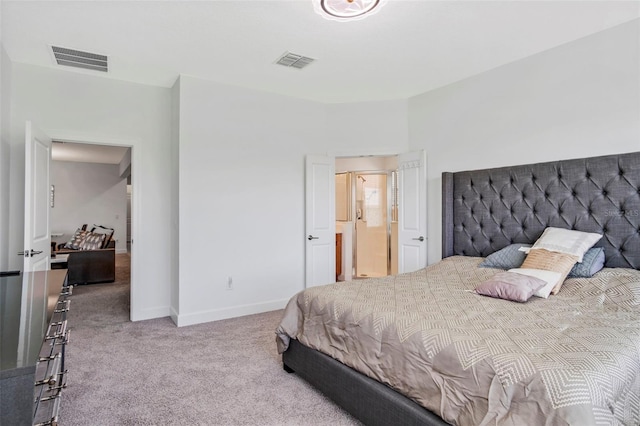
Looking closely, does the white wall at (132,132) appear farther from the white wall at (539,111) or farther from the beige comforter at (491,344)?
the white wall at (539,111)

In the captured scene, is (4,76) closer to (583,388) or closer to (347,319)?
(347,319)

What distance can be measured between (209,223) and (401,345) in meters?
2.88

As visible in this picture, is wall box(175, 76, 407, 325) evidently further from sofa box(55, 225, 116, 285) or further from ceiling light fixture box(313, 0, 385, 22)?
sofa box(55, 225, 116, 285)

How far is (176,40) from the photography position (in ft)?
9.89

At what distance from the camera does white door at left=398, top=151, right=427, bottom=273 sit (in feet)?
13.6

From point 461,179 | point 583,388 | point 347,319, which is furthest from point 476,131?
point 583,388

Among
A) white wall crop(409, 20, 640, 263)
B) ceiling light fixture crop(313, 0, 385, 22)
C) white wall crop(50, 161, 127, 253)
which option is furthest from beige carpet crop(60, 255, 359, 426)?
white wall crop(50, 161, 127, 253)

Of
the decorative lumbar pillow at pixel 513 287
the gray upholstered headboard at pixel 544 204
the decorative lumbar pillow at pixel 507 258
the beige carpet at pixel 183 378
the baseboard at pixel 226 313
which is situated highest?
the gray upholstered headboard at pixel 544 204

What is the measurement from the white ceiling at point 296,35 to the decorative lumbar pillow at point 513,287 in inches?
75.1

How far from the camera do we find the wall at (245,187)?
3.90 meters

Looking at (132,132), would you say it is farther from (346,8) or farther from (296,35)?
(346,8)

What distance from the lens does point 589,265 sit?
247 centimetres

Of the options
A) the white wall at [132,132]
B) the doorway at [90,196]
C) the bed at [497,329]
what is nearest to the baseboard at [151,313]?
the white wall at [132,132]

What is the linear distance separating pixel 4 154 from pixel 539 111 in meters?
4.84
